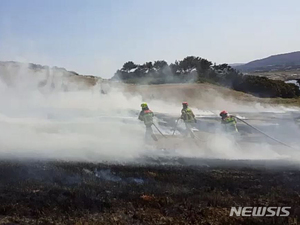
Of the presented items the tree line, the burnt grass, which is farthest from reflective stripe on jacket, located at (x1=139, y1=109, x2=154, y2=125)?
the tree line

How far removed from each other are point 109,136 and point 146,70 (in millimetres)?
54561

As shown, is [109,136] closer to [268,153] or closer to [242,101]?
[268,153]

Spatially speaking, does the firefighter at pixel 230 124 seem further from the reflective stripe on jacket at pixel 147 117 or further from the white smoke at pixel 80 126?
the reflective stripe on jacket at pixel 147 117

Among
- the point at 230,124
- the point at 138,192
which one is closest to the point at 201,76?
the point at 230,124

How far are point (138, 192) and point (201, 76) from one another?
6099cm

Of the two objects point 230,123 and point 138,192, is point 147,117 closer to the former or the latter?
point 230,123

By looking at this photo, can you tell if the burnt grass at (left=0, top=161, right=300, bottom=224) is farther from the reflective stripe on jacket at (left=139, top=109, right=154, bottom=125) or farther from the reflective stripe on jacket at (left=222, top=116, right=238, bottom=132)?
the reflective stripe on jacket at (left=139, top=109, right=154, bottom=125)

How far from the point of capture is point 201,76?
226 ft

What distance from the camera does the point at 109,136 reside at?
1953cm

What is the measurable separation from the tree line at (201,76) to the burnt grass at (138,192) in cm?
5057

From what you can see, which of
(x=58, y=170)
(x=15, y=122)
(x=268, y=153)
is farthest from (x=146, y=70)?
(x=58, y=170)

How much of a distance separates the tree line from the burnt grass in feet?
166

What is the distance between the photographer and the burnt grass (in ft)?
24.9

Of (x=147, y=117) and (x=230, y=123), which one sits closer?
(x=230, y=123)
